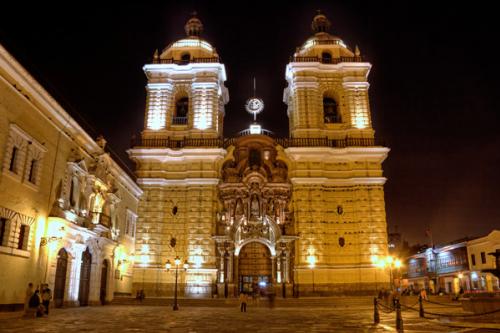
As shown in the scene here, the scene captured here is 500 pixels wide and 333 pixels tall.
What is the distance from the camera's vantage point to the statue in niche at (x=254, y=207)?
3194 cm

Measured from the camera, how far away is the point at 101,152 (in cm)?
2372

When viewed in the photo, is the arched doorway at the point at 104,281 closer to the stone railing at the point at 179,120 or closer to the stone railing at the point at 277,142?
the stone railing at the point at 277,142

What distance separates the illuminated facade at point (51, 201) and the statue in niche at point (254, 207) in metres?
9.73

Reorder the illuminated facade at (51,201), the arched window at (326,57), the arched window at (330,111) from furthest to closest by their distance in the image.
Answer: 1. the arched window at (326,57)
2. the arched window at (330,111)
3. the illuminated facade at (51,201)

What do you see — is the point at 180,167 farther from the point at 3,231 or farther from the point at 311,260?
the point at 3,231

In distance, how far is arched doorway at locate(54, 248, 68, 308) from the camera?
1981 centimetres

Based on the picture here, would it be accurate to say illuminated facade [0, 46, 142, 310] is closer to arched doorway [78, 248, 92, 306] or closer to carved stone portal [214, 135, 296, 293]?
arched doorway [78, 248, 92, 306]

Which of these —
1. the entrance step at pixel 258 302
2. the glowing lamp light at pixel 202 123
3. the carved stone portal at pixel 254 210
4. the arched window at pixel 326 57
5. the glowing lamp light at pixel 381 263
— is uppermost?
the arched window at pixel 326 57

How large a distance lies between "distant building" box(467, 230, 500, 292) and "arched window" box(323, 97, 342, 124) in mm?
18342

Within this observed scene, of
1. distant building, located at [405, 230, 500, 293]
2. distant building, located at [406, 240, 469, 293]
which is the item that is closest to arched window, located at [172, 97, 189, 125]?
distant building, located at [405, 230, 500, 293]

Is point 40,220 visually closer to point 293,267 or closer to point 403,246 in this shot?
point 293,267

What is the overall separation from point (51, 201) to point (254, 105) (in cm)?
2250

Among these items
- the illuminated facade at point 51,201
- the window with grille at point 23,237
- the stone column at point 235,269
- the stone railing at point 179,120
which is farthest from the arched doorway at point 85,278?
the stone railing at point 179,120

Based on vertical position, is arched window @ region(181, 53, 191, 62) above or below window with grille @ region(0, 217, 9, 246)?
above
